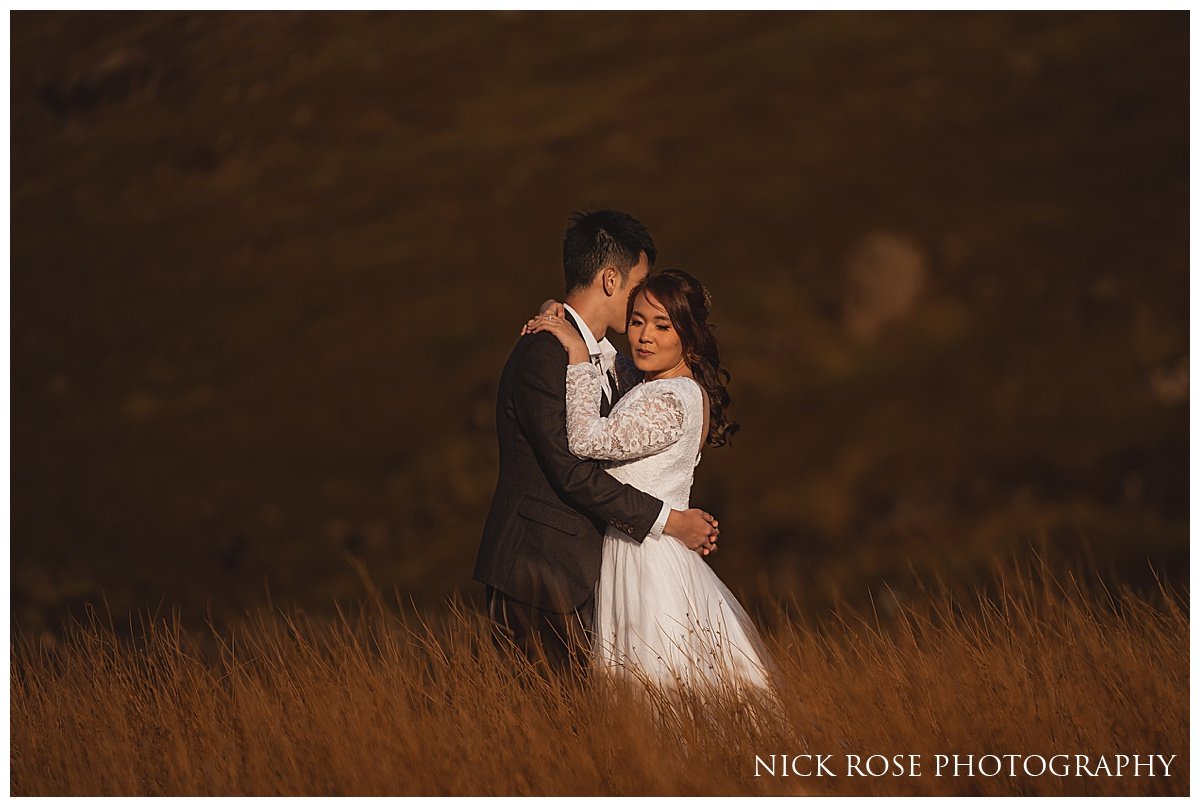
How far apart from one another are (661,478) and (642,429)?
283 millimetres

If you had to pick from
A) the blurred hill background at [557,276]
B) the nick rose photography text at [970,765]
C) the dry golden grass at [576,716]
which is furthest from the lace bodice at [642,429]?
the blurred hill background at [557,276]

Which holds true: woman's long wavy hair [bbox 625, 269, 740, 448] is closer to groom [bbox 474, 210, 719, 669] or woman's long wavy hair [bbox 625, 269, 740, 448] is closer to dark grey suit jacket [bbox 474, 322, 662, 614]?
groom [bbox 474, 210, 719, 669]

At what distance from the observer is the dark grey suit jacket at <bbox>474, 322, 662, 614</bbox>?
436 cm

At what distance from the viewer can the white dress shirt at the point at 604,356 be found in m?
4.45

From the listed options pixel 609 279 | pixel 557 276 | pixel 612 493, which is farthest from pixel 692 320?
pixel 557 276

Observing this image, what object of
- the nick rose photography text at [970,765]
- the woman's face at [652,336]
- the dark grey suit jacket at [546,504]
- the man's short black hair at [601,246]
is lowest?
the nick rose photography text at [970,765]

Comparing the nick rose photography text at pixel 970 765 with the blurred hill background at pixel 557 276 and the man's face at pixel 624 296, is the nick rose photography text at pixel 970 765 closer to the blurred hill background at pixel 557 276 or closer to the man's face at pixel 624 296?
the man's face at pixel 624 296

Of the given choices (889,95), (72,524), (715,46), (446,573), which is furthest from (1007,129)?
(72,524)

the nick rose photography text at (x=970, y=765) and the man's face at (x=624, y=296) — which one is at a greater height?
the man's face at (x=624, y=296)

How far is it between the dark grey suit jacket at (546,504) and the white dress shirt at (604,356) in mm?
36

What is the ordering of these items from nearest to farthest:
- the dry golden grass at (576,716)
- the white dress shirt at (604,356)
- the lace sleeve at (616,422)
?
the dry golden grass at (576,716), the lace sleeve at (616,422), the white dress shirt at (604,356)

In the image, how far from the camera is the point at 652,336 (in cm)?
450

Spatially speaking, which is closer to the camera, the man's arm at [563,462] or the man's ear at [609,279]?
the man's arm at [563,462]

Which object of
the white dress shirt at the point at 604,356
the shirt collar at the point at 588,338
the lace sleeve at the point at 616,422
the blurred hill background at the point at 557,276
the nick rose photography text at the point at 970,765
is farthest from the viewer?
the blurred hill background at the point at 557,276
